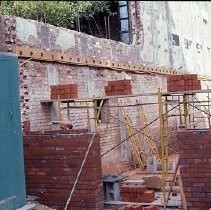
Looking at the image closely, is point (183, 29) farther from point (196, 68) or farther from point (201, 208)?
point (201, 208)

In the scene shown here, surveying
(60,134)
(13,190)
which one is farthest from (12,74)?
(60,134)

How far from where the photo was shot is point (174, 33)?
1725 cm

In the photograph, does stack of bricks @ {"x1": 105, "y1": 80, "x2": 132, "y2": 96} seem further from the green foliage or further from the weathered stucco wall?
the green foliage

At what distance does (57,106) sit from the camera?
9.67m

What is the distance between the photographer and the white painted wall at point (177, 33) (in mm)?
15188

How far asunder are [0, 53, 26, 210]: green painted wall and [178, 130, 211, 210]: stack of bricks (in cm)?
243

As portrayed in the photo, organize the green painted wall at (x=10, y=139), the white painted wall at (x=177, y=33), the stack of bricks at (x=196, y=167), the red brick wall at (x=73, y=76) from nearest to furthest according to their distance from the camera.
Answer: the green painted wall at (x=10, y=139)
the stack of bricks at (x=196, y=167)
the red brick wall at (x=73, y=76)
the white painted wall at (x=177, y=33)

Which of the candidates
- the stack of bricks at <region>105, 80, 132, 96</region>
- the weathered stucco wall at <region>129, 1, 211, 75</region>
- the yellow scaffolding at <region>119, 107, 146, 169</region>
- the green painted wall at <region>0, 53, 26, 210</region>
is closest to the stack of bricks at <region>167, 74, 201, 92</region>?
the stack of bricks at <region>105, 80, 132, 96</region>

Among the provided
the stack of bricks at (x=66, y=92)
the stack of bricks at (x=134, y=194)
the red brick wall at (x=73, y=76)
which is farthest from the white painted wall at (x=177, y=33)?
the stack of bricks at (x=134, y=194)

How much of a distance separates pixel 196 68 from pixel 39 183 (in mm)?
12269

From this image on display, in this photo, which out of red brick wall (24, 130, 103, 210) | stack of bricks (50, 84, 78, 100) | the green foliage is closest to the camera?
red brick wall (24, 130, 103, 210)

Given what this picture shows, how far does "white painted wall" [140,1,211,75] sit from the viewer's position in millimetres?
15188

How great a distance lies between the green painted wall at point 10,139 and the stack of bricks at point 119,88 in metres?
4.09

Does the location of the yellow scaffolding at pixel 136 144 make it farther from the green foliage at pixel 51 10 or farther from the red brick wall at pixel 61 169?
the red brick wall at pixel 61 169
